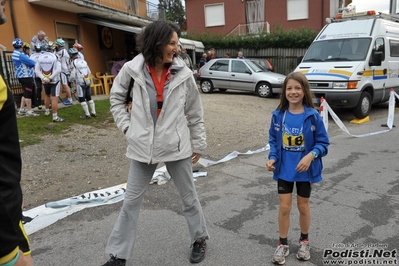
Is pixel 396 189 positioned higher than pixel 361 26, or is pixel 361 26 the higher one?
pixel 361 26

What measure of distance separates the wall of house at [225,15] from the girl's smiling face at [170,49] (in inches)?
1043

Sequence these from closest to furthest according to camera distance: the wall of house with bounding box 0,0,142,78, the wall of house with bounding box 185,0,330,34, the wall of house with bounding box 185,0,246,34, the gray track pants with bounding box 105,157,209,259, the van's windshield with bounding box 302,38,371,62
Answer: the gray track pants with bounding box 105,157,209,259 → the van's windshield with bounding box 302,38,371,62 → the wall of house with bounding box 0,0,142,78 → the wall of house with bounding box 185,0,330,34 → the wall of house with bounding box 185,0,246,34

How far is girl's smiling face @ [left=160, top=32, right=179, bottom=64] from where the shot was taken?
269 cm

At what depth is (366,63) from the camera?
374 inches

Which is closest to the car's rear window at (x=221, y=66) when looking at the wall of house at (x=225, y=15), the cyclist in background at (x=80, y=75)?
the cyclist in background at (x=80, y=75)

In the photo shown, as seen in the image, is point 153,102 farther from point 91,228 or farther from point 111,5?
point 111,5

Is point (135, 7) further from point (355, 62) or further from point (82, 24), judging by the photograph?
point (355, 62)

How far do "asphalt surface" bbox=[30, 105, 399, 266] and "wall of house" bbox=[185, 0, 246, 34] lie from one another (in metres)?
24.4

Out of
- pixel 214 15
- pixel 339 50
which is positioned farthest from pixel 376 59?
pixel 214 15

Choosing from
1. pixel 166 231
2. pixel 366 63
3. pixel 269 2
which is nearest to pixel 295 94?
pixel 166 231

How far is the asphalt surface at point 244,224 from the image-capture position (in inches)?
122

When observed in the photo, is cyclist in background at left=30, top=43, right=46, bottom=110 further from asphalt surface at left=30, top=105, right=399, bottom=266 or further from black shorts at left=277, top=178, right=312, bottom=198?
black shorts at left=277, top=178, right=312, bottom=198

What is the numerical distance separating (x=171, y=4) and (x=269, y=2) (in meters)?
38.3

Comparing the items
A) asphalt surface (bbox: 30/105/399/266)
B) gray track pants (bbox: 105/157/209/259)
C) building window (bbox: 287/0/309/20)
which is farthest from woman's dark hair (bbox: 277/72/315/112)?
building window (bbox: 287/0/309/20)
